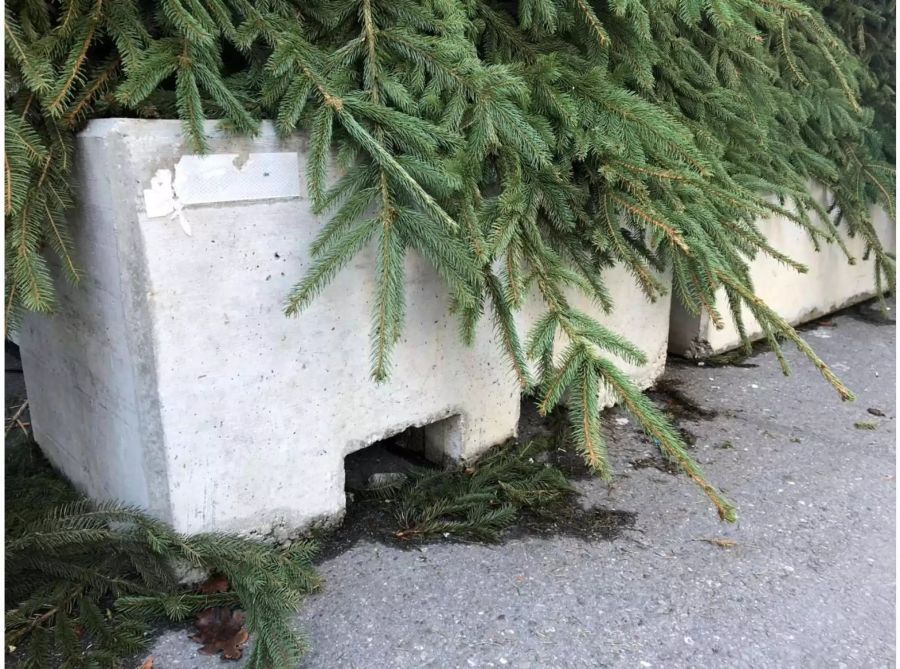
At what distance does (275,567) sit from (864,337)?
5.07m

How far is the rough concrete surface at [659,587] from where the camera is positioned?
7.15ft

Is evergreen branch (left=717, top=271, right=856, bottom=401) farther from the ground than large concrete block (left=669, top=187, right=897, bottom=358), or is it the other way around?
evergreen branch (left=717, top=271, right=856, bottom=401)

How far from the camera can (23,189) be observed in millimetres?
1952

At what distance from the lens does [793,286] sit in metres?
5.59

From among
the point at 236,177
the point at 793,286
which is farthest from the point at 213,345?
the point at 793,286

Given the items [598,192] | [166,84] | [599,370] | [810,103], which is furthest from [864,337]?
[166,84]

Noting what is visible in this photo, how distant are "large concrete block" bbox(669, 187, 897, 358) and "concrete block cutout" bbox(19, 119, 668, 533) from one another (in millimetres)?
2555

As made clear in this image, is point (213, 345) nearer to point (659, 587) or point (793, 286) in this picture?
point (659, 587)

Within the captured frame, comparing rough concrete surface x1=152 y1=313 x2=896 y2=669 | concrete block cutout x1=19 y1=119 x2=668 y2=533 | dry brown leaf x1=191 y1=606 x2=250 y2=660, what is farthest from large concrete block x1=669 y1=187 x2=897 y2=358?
dry brown leaf x1=191 y1=606 x2=250 y2=660

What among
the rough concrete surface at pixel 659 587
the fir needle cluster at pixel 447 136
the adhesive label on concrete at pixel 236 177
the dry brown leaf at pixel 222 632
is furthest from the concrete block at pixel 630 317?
the dry brown leaf at pixel 222 632

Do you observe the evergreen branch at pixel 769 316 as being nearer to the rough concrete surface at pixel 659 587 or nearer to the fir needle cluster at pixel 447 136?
the fir needle cluster at pixel 447 136

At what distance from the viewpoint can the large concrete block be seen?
499 cm

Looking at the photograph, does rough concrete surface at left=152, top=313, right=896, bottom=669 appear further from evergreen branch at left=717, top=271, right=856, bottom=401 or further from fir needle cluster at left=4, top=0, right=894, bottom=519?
evergreen branch at left=717, top=271, right=856, bottom=401

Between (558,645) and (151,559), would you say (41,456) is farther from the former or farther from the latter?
(558,645)
